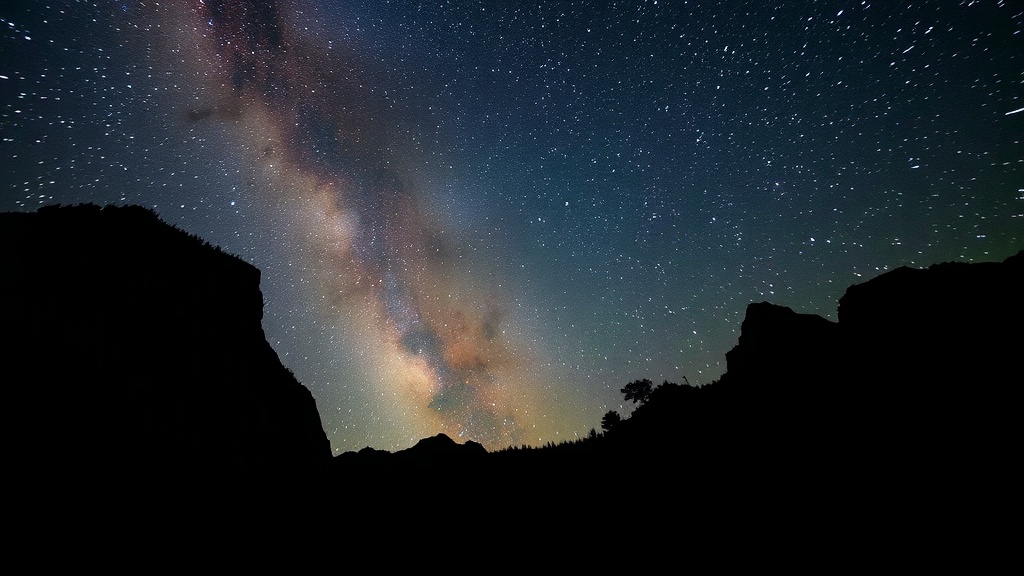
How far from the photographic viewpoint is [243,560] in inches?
354

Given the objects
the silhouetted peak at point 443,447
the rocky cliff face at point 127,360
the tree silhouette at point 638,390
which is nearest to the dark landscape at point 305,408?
the rocky cliff face at point 127,360

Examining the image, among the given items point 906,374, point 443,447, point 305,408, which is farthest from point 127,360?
point 906,374

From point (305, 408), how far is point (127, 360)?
673 centimetres

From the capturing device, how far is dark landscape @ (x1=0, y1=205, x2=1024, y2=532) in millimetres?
7176

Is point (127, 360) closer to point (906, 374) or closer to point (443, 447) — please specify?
point (443, 447)

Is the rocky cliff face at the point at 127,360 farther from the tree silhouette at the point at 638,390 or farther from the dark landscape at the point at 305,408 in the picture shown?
the tree silhouette at the point at 638,390

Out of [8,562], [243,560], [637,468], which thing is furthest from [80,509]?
[637,468]

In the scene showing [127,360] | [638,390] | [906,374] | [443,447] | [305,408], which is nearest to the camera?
[127,360]

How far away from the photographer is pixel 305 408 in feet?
46.4

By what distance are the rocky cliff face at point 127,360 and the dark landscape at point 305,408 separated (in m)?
0.03

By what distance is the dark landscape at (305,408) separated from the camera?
718 centimetres

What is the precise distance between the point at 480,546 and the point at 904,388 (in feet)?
56.8

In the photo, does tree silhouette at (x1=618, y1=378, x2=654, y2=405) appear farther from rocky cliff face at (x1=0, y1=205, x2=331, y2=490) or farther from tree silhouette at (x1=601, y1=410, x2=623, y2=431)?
rocky cliff face at (x1=0, y1=205, x2=331, y2=490)

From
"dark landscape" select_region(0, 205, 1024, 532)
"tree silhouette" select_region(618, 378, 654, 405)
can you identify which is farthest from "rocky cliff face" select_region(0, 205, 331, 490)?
"tree silhouette" select_region(618, 378, 654, 405)
